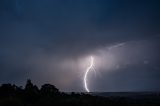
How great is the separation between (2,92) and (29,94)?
8.53m

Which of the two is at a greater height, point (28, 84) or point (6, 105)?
point (28, 84)

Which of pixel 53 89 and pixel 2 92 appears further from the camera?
pixel 53 89

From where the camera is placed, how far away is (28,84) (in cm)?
8206

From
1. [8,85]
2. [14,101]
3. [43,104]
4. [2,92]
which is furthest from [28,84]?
[14,101]

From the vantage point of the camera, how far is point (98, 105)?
57.6 meters

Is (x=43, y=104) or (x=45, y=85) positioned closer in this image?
(x=43, y=104)

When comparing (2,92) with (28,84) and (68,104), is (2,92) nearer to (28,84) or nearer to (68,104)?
(28,84)

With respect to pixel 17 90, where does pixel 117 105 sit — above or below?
below

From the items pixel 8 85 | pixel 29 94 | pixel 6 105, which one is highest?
pixel 8 85

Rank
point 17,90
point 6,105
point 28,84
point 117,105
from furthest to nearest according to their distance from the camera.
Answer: point 28,84 < point 17,90 < point 117,105 < point 6,105

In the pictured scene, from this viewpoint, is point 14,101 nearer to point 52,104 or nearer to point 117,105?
point 52,104

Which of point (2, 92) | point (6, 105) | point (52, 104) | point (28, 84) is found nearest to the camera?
point (6, 105)

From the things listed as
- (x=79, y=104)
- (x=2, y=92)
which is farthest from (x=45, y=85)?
(x=79, y=104)

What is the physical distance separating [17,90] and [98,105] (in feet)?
88.5
